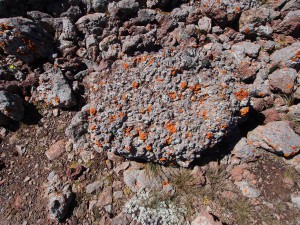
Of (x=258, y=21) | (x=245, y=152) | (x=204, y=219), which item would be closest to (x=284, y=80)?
(x=258, y=21)

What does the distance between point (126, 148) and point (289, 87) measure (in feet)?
10.0

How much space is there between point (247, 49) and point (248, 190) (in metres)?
2.69

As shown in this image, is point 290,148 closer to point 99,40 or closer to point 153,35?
point 153,35

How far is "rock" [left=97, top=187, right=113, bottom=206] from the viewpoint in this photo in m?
3.70

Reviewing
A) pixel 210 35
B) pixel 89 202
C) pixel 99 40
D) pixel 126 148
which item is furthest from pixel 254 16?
pixel 89 202

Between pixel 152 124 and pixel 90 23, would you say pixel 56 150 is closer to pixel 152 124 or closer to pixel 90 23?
pixel 152 124

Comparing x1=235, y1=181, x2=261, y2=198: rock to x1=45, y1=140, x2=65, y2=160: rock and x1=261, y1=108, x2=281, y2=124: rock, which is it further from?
x1=45, y1=140, x2=65, y2=160: rock

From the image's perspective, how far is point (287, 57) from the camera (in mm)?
4328

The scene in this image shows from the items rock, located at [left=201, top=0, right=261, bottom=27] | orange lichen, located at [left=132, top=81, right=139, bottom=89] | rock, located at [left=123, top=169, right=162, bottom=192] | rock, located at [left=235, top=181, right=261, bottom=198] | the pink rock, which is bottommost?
rock, located at [left=235, top=181, right=261, bottom=198]

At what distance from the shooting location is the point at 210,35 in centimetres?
492

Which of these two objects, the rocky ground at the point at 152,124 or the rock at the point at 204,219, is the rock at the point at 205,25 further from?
the rock at the point at 204,219

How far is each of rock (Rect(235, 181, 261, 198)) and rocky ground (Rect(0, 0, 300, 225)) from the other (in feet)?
0.07

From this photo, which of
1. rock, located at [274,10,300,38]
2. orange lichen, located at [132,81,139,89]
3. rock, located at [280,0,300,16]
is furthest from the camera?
rock, located at [280,0,300,16]

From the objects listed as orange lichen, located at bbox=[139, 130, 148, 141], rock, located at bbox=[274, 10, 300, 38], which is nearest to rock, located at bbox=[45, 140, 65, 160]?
orange lichen, located at bbox=[139, 130, 148, 141]
